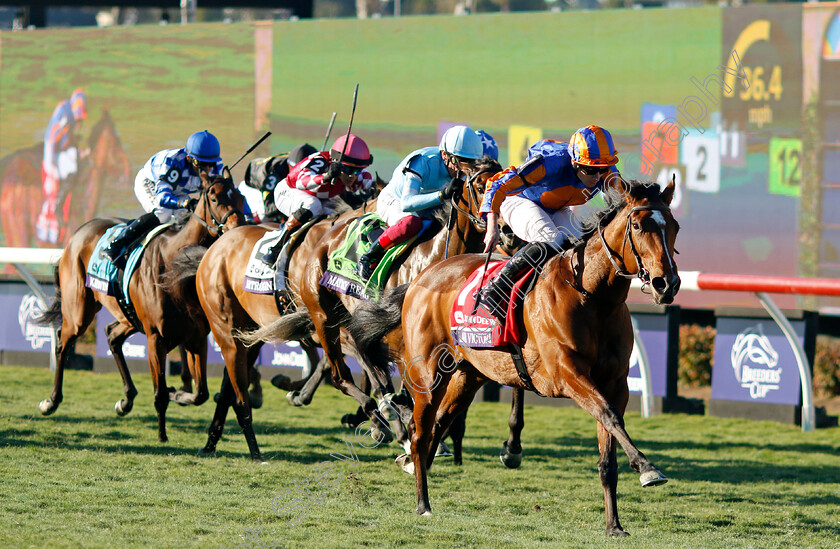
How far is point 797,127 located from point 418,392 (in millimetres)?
7590

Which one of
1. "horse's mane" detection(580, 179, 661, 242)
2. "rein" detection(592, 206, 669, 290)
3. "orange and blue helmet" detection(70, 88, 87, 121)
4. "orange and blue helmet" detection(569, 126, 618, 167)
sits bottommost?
"rein" detection(592, 206, 669, 290)

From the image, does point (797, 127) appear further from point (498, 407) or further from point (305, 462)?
point (305, 462)

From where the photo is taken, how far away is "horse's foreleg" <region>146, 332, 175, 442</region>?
6562mm

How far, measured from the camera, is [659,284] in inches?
145

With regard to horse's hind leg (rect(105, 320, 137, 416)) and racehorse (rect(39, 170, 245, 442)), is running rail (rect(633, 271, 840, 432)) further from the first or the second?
horse's hind leg (rect(105, 320, 137, 416))

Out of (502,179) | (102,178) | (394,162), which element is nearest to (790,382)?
(502,179)

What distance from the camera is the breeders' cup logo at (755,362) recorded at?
7.69 metres

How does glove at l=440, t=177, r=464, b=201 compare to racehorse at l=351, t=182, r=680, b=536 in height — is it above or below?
above

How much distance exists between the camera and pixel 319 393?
30.8 ft

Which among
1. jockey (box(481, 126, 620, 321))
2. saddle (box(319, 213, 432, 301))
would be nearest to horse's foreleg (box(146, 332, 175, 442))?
saddle (box(319, 213, 432, 301))

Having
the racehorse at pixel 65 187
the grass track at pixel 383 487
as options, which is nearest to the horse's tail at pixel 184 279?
the grass track at pixel 383 487

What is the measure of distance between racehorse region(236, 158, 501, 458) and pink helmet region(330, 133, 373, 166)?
1.35 feet

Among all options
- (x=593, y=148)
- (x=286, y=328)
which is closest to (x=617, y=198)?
(x=593, y=148)

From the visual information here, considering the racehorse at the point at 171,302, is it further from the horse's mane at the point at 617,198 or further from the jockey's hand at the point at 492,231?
the horse's mane at the point at 617,198
